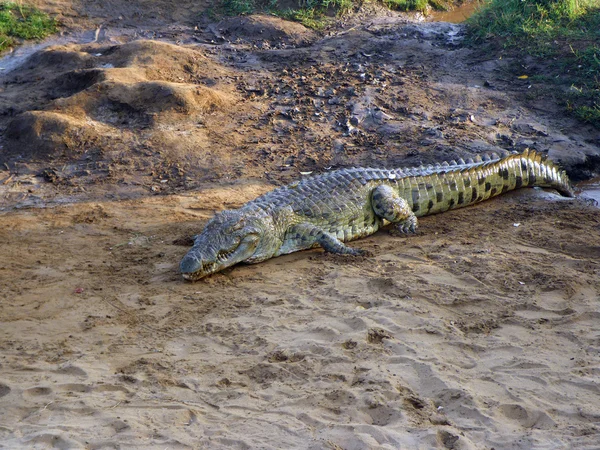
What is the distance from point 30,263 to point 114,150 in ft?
8.05

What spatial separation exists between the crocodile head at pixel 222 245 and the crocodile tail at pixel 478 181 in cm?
176

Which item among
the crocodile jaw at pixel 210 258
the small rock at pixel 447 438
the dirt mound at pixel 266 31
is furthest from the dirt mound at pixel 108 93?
the small rock at pixel 447 438

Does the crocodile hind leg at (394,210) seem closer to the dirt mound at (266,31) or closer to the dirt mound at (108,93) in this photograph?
the dirt mound at (108,93)

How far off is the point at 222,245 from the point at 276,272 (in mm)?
473

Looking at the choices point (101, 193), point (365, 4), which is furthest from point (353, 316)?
point (365, 4)

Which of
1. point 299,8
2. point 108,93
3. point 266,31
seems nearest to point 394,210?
point 108,93

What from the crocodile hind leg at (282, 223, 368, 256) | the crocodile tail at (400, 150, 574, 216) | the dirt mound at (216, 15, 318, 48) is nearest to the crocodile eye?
the crocodile hind leg at (282, 223, 368, 256)

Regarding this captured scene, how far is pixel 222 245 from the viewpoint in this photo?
5488 mm

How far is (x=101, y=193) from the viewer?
706cm

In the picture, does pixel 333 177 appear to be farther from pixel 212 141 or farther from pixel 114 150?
pixel 114 150

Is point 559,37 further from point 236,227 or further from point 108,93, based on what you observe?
point 236,227

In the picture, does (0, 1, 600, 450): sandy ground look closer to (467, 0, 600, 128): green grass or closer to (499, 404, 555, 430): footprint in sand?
(499, 404, 555, 430): footprint in sand

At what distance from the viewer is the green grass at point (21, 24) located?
10.3m

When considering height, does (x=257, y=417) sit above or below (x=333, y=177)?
below
